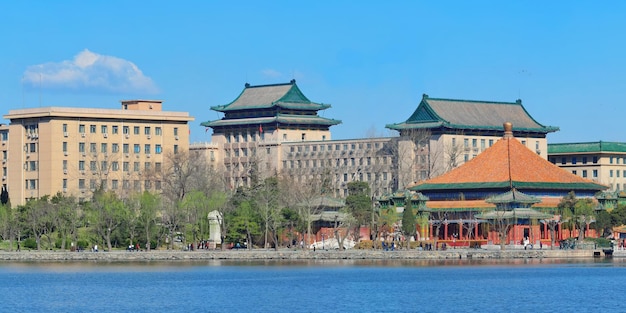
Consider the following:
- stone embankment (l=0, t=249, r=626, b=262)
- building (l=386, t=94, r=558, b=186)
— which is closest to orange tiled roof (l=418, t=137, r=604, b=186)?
stone embankment (l=0, t=249, r=626, b=262)

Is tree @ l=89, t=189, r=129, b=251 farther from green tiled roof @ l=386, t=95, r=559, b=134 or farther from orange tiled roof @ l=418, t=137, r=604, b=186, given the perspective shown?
green tiled roof @ l=386, t=95, r=559, b=134

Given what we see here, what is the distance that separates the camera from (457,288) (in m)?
92.5

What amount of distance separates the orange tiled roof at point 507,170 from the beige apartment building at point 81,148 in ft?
114

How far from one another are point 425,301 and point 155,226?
5137 cm

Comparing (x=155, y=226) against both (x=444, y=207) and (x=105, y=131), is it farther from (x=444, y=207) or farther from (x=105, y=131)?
(x=105, y=131)

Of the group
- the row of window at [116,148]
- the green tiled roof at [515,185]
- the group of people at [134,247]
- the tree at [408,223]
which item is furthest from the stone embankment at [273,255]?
the row of window at [116,148]

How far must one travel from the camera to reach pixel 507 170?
493 feet

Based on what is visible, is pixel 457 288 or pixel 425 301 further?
pixel 457 288

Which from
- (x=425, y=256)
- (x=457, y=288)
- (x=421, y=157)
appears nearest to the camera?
(x=457, y=288)

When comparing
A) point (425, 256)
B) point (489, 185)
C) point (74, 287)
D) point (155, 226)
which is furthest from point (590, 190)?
point (74, 287)

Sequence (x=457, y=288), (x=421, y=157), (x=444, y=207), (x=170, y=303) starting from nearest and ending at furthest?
(x=170, y=303)
(x=457, y=288)
(x=444, y=207)
(x=421, y=157)

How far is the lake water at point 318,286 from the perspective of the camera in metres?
81.9

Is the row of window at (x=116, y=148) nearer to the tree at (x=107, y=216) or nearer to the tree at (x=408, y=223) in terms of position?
the tree at (x=107, y=216)

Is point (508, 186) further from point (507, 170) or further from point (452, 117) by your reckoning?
point (452, 117)
